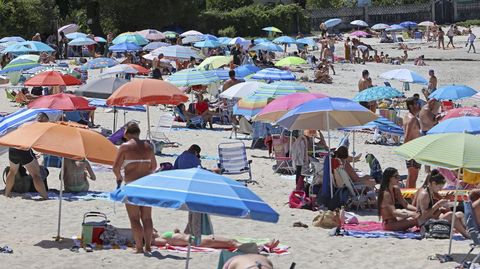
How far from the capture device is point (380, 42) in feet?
175

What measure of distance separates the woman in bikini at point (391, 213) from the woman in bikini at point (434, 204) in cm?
11

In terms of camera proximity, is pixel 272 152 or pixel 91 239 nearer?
pixel 91 239

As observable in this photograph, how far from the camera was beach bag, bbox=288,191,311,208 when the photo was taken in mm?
12703

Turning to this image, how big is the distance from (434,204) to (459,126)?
215cm

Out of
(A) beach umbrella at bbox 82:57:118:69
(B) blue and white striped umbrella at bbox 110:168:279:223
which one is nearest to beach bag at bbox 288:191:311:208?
(B) blue and white striped umbrella at bbox 110:168:279:223

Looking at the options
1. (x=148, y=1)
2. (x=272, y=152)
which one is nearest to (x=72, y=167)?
(x=272, y=152)

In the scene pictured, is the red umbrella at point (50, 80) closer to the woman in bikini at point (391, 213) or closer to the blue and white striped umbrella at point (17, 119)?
the blue and white striped umbrella at point (17, 119)

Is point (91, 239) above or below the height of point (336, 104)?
below

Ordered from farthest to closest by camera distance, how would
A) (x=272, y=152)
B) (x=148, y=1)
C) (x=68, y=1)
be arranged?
(x=68, y=1) < (x=148, y=1) < (x=272, y=152)

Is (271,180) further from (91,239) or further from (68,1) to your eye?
(68,1)

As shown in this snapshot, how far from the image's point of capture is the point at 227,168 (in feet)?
47.1

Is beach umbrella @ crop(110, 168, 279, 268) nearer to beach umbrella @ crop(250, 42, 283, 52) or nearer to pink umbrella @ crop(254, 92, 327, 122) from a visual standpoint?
pink umbrella @ crop(254, 92, 327, 122)

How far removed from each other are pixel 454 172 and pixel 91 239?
18.1 ft

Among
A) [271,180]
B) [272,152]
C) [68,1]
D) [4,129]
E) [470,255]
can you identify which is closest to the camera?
[470,255]
